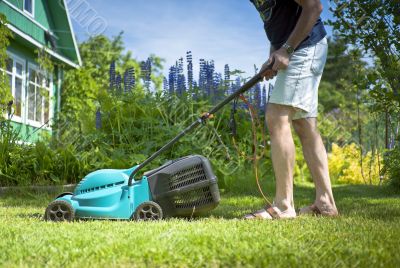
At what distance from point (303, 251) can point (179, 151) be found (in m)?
3.58

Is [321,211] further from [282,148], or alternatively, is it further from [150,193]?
[150,193]

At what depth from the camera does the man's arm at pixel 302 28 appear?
328cm

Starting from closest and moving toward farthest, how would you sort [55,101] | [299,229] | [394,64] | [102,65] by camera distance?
[299,229] < [394,64] < [55,101] < [102,65]

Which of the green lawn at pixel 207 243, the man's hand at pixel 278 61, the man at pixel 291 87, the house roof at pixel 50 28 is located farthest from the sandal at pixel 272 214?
the house roof at pixel 50 28

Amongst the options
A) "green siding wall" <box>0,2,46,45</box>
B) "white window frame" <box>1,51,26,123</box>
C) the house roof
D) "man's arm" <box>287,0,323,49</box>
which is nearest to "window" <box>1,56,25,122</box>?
"white window frame" <box>1,51,26,123</box>

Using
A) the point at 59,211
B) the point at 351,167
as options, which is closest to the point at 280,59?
the point at 59,211

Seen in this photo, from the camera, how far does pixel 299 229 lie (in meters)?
2.68

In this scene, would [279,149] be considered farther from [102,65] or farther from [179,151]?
[102,65]

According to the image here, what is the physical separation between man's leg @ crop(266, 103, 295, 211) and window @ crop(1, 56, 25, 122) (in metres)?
9.34

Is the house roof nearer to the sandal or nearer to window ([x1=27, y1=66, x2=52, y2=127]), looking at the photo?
window ([x1=27, y1=66, x2=52, y2=127])

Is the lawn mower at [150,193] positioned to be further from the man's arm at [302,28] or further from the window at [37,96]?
the window at [37,96]

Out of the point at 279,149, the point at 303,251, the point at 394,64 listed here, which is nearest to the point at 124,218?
the point at 279,149

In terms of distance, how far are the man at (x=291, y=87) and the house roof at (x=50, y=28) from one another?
9.65 m

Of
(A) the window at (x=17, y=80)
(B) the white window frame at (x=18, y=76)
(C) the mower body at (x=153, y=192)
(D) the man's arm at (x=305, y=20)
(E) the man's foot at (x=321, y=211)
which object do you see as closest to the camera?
(D) the man's arm at (x=305, y=20)
